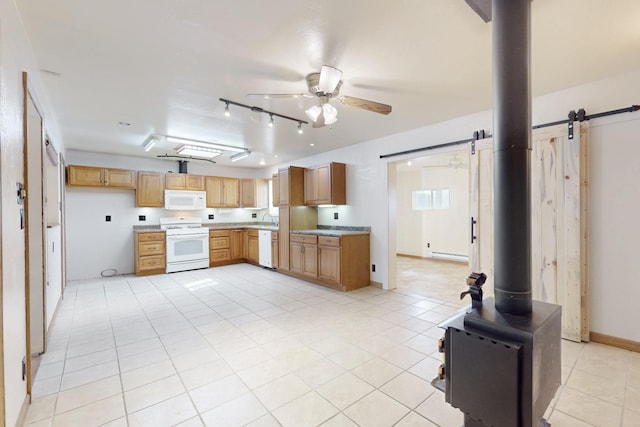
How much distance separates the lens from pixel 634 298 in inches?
99.1

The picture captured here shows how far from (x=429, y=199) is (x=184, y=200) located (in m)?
6.06

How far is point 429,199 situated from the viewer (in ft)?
24.4

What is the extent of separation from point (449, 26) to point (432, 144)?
2214mm

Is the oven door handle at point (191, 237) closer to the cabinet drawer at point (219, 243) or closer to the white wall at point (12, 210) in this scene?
the cabinet drawer at point (219, 243)

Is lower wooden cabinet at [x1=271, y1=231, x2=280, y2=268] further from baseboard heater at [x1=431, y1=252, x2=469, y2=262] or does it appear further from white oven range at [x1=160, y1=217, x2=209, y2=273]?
baseboard heater at [x1=431, y1=252, x2=469, y2=262]

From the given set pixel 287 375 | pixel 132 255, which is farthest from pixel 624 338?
pixel 132 255

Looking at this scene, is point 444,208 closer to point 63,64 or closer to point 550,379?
point 550,379

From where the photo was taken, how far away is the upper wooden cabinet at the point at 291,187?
5.54m

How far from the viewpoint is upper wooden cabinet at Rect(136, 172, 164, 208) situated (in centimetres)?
588

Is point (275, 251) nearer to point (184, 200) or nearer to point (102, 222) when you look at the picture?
point (184, 200)

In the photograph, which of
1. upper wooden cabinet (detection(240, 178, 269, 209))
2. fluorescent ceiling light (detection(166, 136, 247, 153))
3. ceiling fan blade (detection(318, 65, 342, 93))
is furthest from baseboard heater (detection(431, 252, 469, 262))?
ceiling fan blade (detection(318, 65, 342, 93))

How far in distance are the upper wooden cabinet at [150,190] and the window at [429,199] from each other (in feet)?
20.4

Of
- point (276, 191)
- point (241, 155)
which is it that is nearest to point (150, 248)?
point (241, 155)

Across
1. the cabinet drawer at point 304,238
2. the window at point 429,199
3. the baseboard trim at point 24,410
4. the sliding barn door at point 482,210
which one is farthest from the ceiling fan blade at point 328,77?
the window at point 429,199
